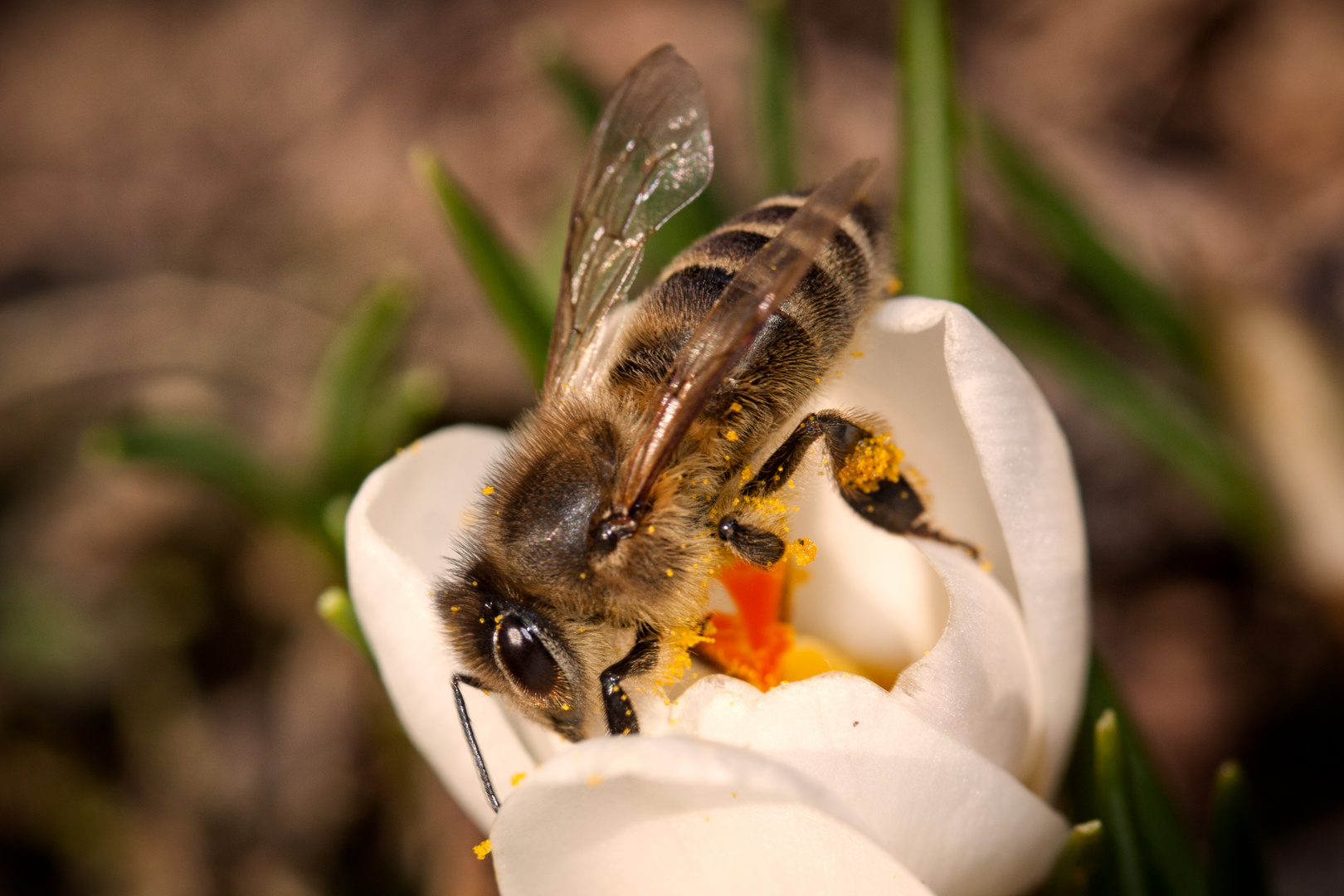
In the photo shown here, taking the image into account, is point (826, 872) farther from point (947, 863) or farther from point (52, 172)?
point (52, 172)

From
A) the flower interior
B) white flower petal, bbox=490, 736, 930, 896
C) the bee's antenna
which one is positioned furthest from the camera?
the flower interior

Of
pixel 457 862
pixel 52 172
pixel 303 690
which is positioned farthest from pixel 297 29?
pixel 457 862

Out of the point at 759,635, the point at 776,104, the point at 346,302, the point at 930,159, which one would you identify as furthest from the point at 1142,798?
the point at 346,302

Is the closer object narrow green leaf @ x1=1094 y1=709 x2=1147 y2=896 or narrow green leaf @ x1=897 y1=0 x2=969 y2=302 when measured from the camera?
narrow green leaf @ x1=1094 y1=709 x2=1147 y2=896

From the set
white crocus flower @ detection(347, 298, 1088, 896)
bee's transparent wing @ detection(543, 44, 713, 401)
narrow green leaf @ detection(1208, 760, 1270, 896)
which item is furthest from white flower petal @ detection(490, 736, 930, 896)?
bee's transparent wing @ detection(543, 44, 713, 401)

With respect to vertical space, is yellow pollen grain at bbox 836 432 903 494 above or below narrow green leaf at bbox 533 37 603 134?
below

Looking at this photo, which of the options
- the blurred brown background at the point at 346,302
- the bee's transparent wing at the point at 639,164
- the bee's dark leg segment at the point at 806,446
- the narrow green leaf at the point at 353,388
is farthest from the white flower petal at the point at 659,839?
the narrow green leaf at the point at 353,388

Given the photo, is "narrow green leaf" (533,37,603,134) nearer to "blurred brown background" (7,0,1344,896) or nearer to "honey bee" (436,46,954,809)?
"blurred brown background" (7,0,1344,896)
